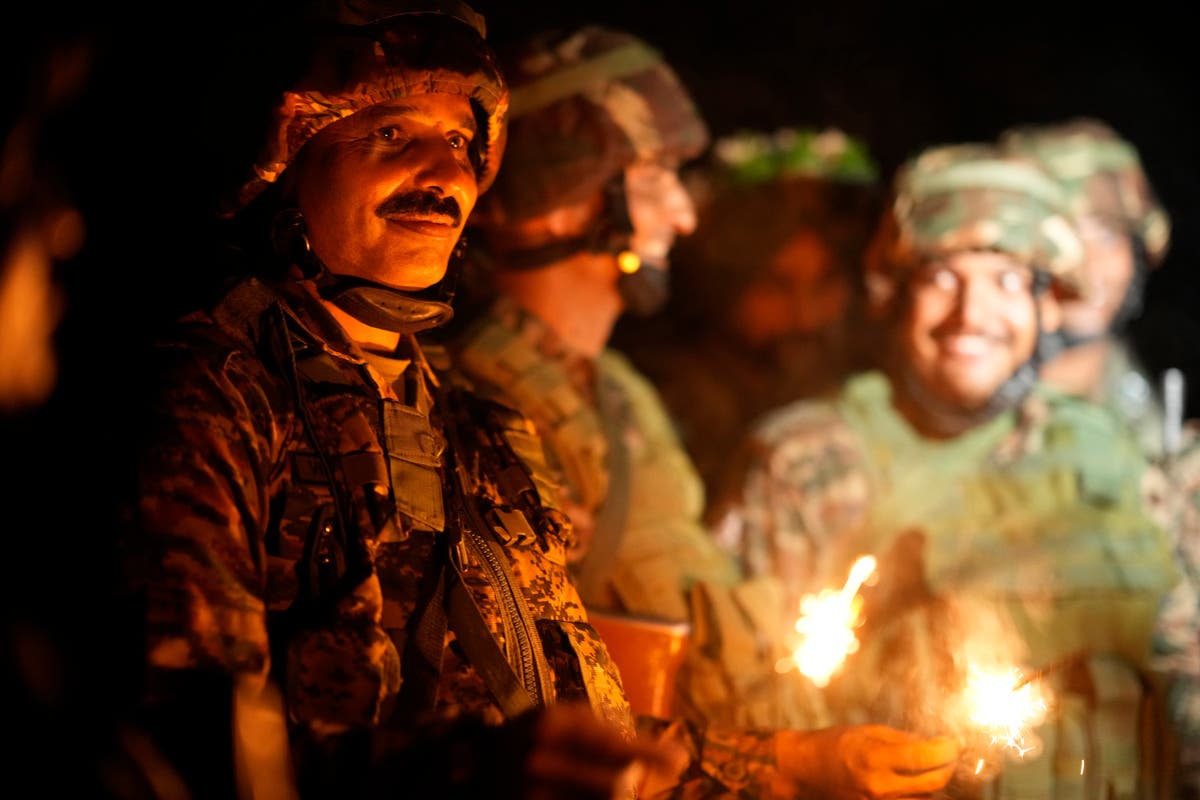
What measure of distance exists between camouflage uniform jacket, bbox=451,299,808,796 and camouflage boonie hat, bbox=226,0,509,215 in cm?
198

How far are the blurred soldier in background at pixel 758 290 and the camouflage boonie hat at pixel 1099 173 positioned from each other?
3.52 feet

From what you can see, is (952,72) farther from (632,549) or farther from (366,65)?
(366,65)

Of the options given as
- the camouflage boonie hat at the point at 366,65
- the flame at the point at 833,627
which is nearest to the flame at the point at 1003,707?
the flame at the point at 833,627

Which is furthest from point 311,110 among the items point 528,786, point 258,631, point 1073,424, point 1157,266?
point 1157,266

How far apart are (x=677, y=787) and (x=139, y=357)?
178cm

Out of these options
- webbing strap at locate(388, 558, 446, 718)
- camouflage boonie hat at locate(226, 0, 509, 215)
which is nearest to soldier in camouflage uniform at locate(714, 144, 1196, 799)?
webbing strap at locate(388, 558, 446, 718)

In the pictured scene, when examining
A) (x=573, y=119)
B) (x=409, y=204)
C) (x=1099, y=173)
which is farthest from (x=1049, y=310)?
(x=409, y=204)

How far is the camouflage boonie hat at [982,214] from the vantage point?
257 inches

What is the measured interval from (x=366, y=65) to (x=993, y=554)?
4.33 metres

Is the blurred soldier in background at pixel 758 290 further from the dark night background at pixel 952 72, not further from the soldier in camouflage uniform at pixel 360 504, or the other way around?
the soldier in camouflage uniform at pixel 360 504

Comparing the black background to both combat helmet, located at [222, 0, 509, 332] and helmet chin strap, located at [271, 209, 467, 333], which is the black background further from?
helmet chin strap, located at [271, 209, 467, 333]

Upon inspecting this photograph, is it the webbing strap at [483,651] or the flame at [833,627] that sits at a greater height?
the flame at [833,627]

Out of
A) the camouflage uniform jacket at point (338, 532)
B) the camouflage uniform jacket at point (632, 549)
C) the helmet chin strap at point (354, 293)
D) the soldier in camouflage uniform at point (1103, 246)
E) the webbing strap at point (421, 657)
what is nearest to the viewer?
the camouflage uniform jacket at point (338, 532)

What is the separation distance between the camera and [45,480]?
2.59 m
